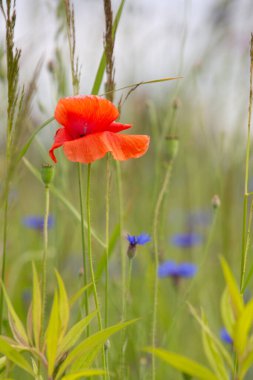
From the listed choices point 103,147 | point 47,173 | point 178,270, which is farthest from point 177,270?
point 103,147

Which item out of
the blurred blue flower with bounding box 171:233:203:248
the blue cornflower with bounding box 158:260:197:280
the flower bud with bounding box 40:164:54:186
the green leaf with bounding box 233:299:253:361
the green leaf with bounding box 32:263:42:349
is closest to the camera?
the green leaf with bounding box 233:299:253:361

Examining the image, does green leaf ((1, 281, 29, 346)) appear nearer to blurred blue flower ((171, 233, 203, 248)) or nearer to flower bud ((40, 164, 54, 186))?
flower bud ((40, 164, 54, 186))

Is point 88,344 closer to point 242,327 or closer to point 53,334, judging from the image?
point 53,334

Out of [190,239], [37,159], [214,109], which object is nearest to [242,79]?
[214,109]

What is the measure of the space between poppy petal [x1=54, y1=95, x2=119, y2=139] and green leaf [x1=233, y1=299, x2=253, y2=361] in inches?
10.0

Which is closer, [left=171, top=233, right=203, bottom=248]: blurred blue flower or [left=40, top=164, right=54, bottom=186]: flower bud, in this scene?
[left=40, top=164, right=54, bottom=186]: flower bud

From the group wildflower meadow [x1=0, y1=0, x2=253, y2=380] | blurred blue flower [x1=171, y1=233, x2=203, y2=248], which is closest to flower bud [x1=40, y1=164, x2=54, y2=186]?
wildflower meadow [x1=0, y1=0, x2=253, y2=380]

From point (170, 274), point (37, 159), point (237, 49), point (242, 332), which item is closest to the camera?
point (242, 332)

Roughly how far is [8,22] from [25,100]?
78 millimetres

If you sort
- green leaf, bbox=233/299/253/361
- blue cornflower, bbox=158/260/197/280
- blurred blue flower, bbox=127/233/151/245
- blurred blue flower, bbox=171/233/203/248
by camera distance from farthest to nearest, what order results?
blurred blue flower, bbox=171/233/203/248, blue cornflower, bbox=158/260/197/280, blurred blue flower, bbox=127/233/151/245, green leaf, bbox=233/299/253/361

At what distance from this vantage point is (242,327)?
50 cm

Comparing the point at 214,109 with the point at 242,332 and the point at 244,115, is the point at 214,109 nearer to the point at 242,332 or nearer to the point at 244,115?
the point at 244,115

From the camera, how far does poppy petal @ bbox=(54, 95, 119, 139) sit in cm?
66

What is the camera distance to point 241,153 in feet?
5.47
